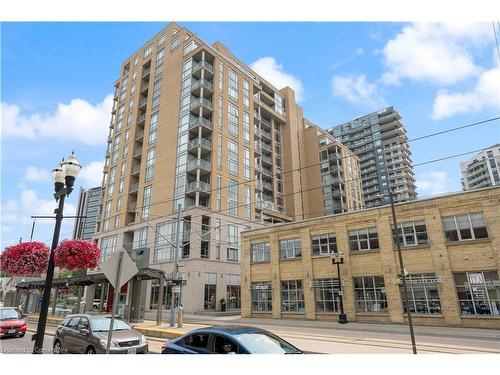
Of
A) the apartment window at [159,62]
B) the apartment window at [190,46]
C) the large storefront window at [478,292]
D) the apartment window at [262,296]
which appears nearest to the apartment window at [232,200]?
the apartment window at [262,296]

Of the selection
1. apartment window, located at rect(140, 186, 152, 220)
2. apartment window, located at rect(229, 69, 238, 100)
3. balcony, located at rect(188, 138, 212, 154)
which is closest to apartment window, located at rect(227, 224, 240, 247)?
balcony, located at rect(188, 138, 212, 154)

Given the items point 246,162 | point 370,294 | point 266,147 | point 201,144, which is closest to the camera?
point 370,294

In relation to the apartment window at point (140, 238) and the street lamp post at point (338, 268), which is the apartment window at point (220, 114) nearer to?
the apartment window at point (140, 238)

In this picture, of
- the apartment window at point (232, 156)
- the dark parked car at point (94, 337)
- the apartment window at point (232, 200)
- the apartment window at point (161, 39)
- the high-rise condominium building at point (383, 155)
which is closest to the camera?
the dark parked car at point (94, 337)

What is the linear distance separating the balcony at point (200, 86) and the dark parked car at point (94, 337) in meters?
41.9

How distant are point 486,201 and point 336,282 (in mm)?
11776

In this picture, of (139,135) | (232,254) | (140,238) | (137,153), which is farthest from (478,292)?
(139,135)

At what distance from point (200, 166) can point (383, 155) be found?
278 feet

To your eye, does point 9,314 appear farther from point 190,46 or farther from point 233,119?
point 190,46

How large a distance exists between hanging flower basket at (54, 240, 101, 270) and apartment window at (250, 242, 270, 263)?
55.9ft

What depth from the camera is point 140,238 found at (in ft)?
157

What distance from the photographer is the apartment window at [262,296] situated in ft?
102

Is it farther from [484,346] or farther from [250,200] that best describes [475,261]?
[250,200]

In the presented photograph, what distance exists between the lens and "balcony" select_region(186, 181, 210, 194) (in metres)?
44.2
